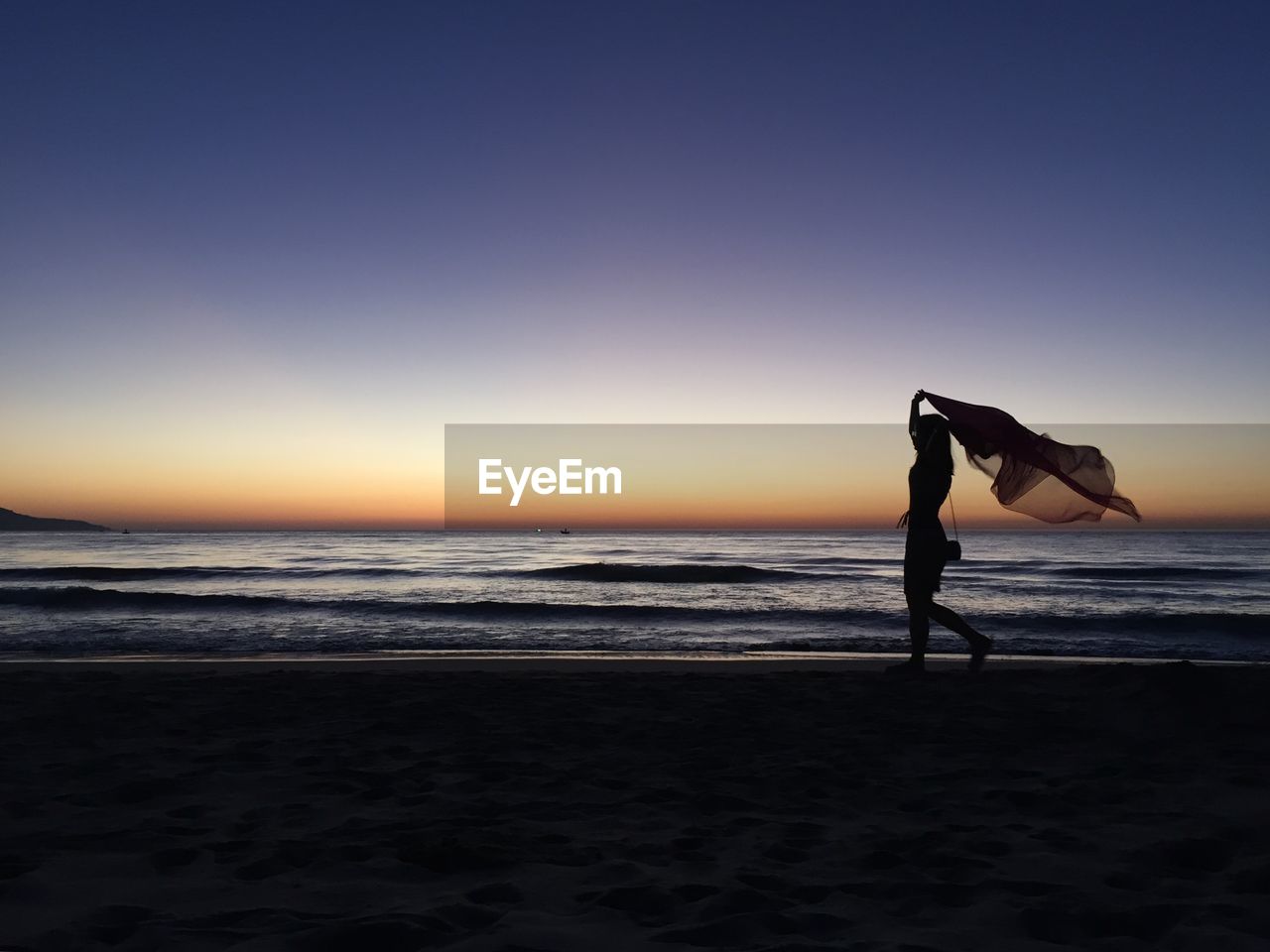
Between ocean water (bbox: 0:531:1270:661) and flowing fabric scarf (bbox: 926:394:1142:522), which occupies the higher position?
flowing fabric scarf (bbox: 926:394:1142:522)

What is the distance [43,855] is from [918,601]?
20.0 ft

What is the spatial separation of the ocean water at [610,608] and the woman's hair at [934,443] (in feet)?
19.9

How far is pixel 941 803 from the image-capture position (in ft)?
12.2

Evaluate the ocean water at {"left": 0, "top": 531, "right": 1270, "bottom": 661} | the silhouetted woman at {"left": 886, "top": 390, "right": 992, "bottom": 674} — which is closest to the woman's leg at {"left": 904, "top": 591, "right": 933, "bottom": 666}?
the silhouetted woman at {"left": 886, "top": 390, "right": 992, "bottom": 674}

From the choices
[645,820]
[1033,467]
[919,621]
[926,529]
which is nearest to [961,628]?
[919,621]

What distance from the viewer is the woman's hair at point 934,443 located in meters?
6.89

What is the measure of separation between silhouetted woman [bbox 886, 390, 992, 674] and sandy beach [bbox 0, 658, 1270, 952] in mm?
772

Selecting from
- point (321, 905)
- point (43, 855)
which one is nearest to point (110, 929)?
point (321, 905)

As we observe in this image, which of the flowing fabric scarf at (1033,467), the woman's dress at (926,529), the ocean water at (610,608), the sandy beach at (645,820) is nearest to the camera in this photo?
the sandy beach at (645,820)

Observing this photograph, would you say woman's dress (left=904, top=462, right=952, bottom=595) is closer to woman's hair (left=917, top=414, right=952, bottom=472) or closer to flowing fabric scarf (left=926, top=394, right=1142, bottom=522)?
woman's hair (left=917, top=414, right=952, bottom=472)

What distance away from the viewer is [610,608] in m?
18.8

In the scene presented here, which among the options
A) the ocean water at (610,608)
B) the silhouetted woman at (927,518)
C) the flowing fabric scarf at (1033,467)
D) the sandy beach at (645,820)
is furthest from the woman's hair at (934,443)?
the ocean water at (610,608)

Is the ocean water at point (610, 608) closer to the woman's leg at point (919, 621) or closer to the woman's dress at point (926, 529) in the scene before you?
the woman's leg at point (919, 621)

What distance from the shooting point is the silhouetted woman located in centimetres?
681
